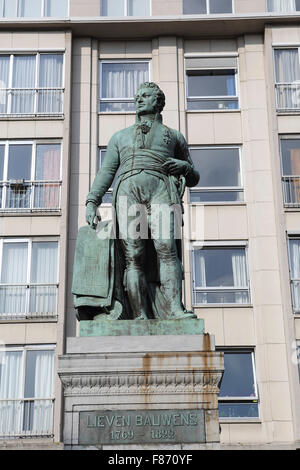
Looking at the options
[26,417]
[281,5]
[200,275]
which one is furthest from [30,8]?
[26,417]

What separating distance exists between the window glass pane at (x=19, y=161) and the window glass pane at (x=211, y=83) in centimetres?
631

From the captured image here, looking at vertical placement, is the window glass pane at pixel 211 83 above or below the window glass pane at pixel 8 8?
below

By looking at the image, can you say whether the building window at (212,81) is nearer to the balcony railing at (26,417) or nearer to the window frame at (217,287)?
the window frame at (217,287)

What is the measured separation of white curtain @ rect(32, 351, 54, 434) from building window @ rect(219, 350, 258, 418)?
515 cm

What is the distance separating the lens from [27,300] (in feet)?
82.7

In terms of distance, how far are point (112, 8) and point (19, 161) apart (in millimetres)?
7245

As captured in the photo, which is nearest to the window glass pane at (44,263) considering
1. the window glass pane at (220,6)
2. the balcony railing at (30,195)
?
the balcony railing at (30,195)

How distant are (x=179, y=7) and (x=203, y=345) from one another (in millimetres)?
22053

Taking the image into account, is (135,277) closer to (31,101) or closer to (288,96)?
(288,96)

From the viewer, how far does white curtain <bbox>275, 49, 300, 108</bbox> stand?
27719mm

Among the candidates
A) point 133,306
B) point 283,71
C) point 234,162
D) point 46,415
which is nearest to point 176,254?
point 133,306

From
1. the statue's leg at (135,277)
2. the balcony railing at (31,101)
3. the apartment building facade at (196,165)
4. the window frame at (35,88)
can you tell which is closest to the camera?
the statue's leg at (135,277)

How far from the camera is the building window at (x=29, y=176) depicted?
87.7ft
